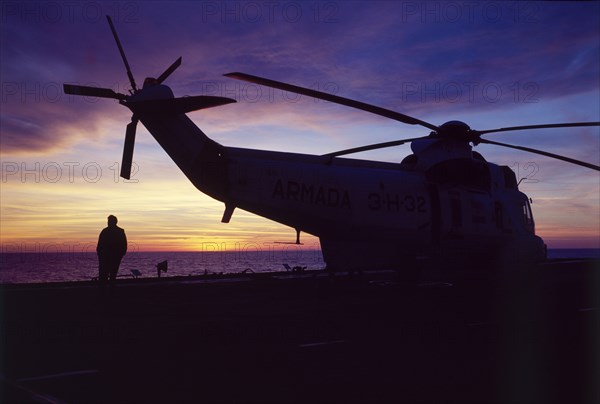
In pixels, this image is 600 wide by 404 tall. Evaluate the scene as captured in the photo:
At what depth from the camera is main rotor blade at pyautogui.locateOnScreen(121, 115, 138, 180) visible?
14.9 meters

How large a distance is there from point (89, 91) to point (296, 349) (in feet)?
31.0

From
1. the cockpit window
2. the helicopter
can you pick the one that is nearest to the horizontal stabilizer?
the helicopter

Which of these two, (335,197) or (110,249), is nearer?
(110,249)

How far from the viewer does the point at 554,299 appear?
652 inches

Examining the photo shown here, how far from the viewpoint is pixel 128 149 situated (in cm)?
1521

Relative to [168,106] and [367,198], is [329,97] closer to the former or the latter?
[367,198]

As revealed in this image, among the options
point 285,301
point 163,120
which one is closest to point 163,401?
point 285,301

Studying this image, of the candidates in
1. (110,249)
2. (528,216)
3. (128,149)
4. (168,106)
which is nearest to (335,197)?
(168,106)

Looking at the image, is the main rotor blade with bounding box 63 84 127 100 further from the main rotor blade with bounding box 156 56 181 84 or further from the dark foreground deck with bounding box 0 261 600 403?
the dark foreground deck with bounding box 0 261 600 403

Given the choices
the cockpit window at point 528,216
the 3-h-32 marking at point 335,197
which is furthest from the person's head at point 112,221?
the cockpit window at point 528,216

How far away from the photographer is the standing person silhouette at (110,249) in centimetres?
1488

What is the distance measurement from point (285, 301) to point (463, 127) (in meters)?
9.62

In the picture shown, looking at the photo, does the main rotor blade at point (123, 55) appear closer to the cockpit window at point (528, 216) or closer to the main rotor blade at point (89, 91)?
the main rotor blade at point (89, 91)

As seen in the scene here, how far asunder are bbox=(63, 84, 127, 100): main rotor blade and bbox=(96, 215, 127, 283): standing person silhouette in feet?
11.8
